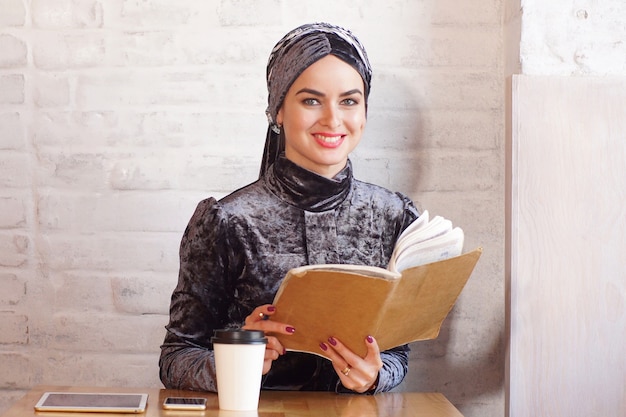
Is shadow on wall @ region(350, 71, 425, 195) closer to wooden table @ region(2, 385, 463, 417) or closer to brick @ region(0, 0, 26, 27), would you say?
wooden table @ region(2, 385, 463, 417)

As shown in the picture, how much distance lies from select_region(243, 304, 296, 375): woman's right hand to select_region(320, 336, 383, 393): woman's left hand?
3.2 inches

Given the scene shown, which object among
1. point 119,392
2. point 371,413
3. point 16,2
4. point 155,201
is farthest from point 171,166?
point 371,413

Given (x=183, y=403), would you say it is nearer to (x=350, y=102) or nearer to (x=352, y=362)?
(x=352, y=362)

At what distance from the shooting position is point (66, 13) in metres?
2.35

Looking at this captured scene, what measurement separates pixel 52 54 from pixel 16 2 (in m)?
0.16

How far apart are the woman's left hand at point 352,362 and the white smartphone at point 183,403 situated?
0.26 metres

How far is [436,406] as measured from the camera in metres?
1.75

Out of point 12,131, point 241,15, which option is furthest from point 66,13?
point 241,15

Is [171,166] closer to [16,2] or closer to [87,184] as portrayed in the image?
[87,184]

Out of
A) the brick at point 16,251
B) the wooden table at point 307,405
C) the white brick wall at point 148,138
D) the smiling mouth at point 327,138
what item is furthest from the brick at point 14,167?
the smiling mouth at point 327,138

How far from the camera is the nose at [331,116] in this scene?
1.98 meters

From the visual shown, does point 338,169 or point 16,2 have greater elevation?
point 16,2

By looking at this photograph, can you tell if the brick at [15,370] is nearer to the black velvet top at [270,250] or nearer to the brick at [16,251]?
the brick at [16,251]

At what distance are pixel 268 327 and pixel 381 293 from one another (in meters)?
0.27
